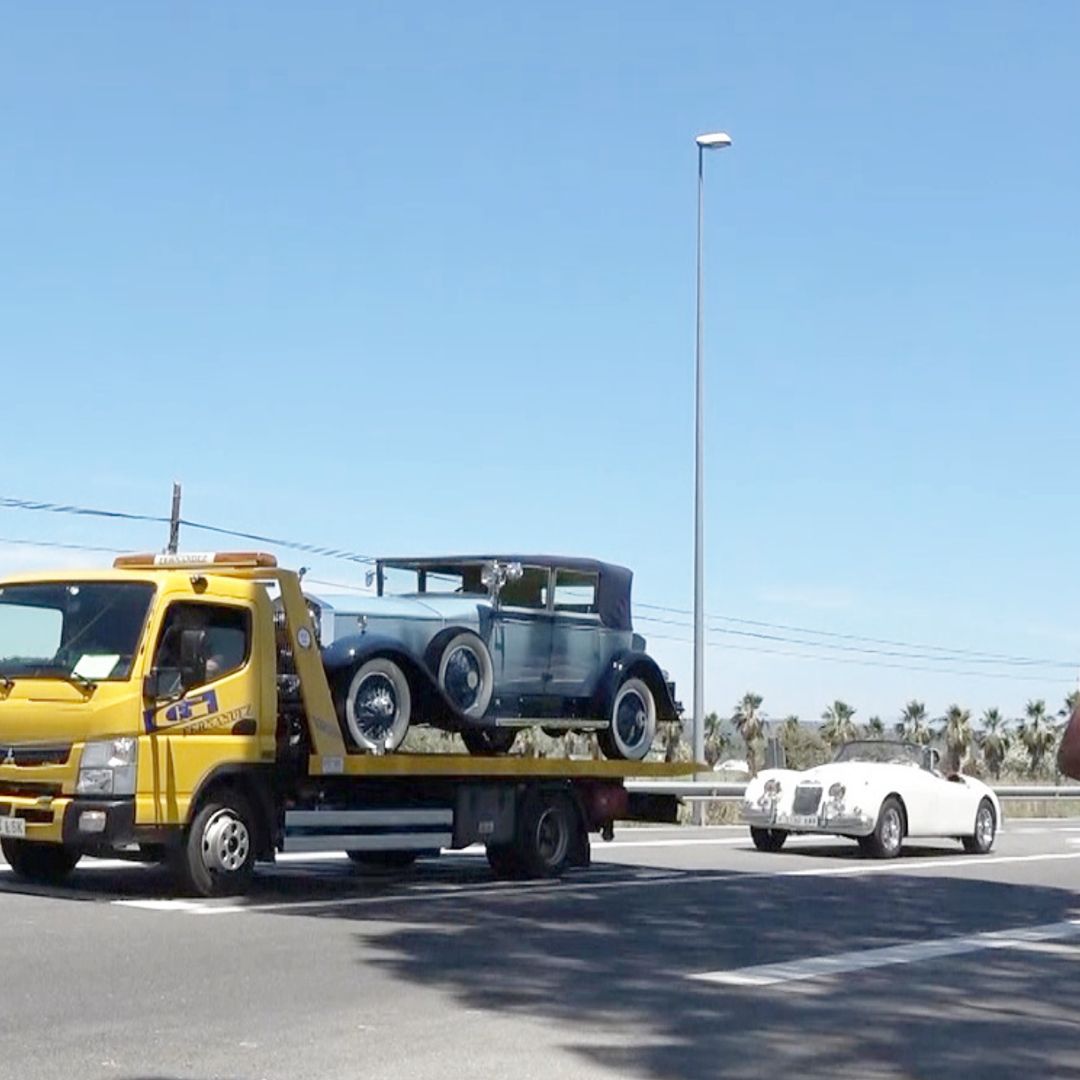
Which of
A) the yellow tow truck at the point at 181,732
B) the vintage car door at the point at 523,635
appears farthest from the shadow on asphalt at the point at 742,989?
the vintage car door at the point at 523,635

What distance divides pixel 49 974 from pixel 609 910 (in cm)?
521

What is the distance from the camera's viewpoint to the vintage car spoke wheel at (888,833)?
22.0 m

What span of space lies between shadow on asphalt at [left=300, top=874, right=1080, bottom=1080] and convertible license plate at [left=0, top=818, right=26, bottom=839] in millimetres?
2309

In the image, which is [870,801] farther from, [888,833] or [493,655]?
[493,655]

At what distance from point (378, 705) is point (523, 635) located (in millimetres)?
1833

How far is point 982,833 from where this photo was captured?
78.1 ft

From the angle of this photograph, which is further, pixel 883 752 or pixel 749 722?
pixel 749 722

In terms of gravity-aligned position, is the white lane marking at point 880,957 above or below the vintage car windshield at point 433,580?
below

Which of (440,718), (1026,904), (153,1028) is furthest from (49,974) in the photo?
(1026,904)

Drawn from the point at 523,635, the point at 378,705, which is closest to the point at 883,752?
the point at 523,635

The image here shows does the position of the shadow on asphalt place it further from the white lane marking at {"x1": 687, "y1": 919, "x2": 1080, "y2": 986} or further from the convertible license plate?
the convertible license plate

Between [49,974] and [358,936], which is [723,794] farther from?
[49,974]

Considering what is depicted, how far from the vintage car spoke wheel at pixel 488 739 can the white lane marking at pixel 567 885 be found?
112 centimetres

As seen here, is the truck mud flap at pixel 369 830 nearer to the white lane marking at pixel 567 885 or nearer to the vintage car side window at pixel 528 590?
the white lane marking at pixel 567 885
